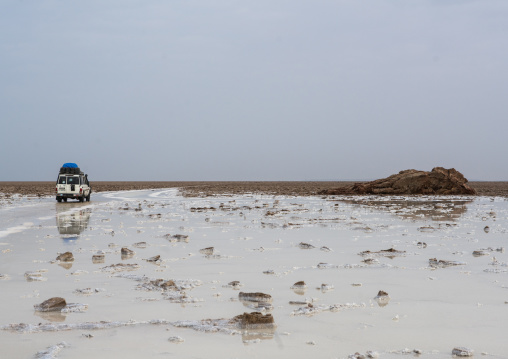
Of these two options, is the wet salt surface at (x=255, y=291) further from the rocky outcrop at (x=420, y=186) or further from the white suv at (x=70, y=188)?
the rocky outcrop at (x=420, y=186)

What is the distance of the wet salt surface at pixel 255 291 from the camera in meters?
5.28

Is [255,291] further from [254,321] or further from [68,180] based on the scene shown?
[68,180]

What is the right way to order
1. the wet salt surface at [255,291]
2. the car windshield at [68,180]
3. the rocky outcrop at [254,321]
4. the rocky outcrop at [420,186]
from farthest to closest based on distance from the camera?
1. the rocky outcrop at [420,186]
2. the car windshield at [68,180]
3. the rocky outcrop at [254,321]
4. the wet salt surface at [255,291]

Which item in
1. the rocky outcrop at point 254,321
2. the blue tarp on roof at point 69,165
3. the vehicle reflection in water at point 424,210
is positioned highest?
the blue tarp on roof at point 69,165

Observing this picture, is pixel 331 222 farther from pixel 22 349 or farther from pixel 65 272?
pixel 22 349

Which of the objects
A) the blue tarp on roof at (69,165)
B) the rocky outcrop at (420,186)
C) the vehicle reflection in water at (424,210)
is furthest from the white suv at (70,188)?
the rocky outcrop at (420,186)

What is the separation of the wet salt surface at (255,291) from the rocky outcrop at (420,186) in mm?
43554

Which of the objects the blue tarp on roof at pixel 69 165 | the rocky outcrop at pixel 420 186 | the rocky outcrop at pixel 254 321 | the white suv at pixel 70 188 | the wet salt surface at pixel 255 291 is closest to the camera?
the wet salt surface at pixel 255 291

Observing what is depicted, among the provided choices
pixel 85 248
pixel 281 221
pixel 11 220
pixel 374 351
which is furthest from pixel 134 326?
pixel 11 220

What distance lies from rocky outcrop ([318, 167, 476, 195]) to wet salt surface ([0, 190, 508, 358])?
4355 cm

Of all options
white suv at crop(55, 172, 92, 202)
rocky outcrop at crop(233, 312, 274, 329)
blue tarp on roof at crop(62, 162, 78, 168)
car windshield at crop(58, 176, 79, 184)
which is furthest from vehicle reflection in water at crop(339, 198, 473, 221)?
blue tarp on roof at crop(62, 162, 78, 168)

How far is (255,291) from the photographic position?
7.95 meters

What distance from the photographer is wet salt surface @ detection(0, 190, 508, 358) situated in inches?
208

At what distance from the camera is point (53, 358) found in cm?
477
